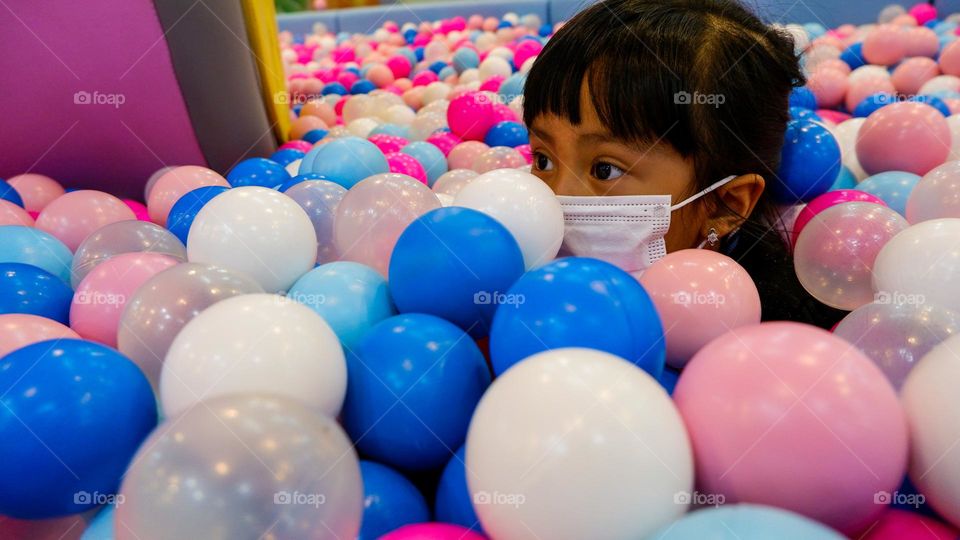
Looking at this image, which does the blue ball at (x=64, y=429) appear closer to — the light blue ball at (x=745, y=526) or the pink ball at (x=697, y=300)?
the light blue ball at (x=745, y=526)

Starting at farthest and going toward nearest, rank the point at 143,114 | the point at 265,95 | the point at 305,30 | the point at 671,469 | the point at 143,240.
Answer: the point at 305,30, the point at 265,95, the point at 143,114, the point at 143,240, the point at 671,469

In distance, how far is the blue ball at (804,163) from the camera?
4.38ft

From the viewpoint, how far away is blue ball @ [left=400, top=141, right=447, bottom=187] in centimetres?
173

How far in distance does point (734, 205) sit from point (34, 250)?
1.14 m

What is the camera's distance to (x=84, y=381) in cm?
60

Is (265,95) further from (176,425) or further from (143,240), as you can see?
(176,425)

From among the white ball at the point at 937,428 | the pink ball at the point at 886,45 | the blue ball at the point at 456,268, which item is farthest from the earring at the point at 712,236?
the pink ball at the point at 886,45

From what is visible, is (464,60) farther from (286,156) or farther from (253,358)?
(253,358)

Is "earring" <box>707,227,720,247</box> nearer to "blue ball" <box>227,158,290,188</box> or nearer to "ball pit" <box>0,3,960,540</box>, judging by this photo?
"ball pit" <box>0,3,960,540</box>

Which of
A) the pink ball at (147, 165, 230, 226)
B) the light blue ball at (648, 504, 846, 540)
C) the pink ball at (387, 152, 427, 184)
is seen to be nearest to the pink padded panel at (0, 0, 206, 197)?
the pink ball at (147, 165, 230, 226)

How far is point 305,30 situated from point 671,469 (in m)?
4.51

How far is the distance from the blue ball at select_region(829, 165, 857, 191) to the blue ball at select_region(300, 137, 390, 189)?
3.30 feet

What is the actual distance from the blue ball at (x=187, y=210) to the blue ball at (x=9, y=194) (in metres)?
0.44

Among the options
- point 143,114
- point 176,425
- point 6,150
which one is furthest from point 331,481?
point 6,150
